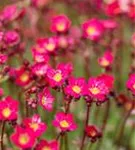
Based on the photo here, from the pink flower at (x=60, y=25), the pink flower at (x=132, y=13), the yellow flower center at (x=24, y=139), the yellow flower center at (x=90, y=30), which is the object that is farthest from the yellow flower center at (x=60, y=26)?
the yellow flower center at (x=24, y=139)

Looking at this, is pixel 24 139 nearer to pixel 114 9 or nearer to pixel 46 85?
pixel 46 85

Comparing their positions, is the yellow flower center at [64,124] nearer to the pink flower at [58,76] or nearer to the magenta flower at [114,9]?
the pink flower at [58,76]

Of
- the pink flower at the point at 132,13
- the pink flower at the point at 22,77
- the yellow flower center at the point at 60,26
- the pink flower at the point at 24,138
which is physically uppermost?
the pink flower at the point at 132,13

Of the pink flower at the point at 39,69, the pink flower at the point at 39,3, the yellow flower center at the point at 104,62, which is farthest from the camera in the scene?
the pink flower at the point at 39,3

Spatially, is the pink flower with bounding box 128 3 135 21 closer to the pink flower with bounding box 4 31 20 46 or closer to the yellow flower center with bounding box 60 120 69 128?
the pink flower with bounding box 4 31 20 46

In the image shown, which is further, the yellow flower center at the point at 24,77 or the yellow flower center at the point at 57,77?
the yellow flower center at the point at 24,77

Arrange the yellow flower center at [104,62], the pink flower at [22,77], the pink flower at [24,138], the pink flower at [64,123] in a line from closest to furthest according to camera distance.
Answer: the pink flower at [24,138] < the pink flower at [64,123] < the pink flower at [22,77] < the yellow flower center at [104,62]

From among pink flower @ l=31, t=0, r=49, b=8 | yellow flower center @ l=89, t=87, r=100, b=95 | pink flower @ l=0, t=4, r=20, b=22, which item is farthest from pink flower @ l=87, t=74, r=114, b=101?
pink flower @ l=31, t=0, r=49, b=8

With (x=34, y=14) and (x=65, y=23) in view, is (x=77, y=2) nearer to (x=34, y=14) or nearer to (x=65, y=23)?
(x=34, y=14)
